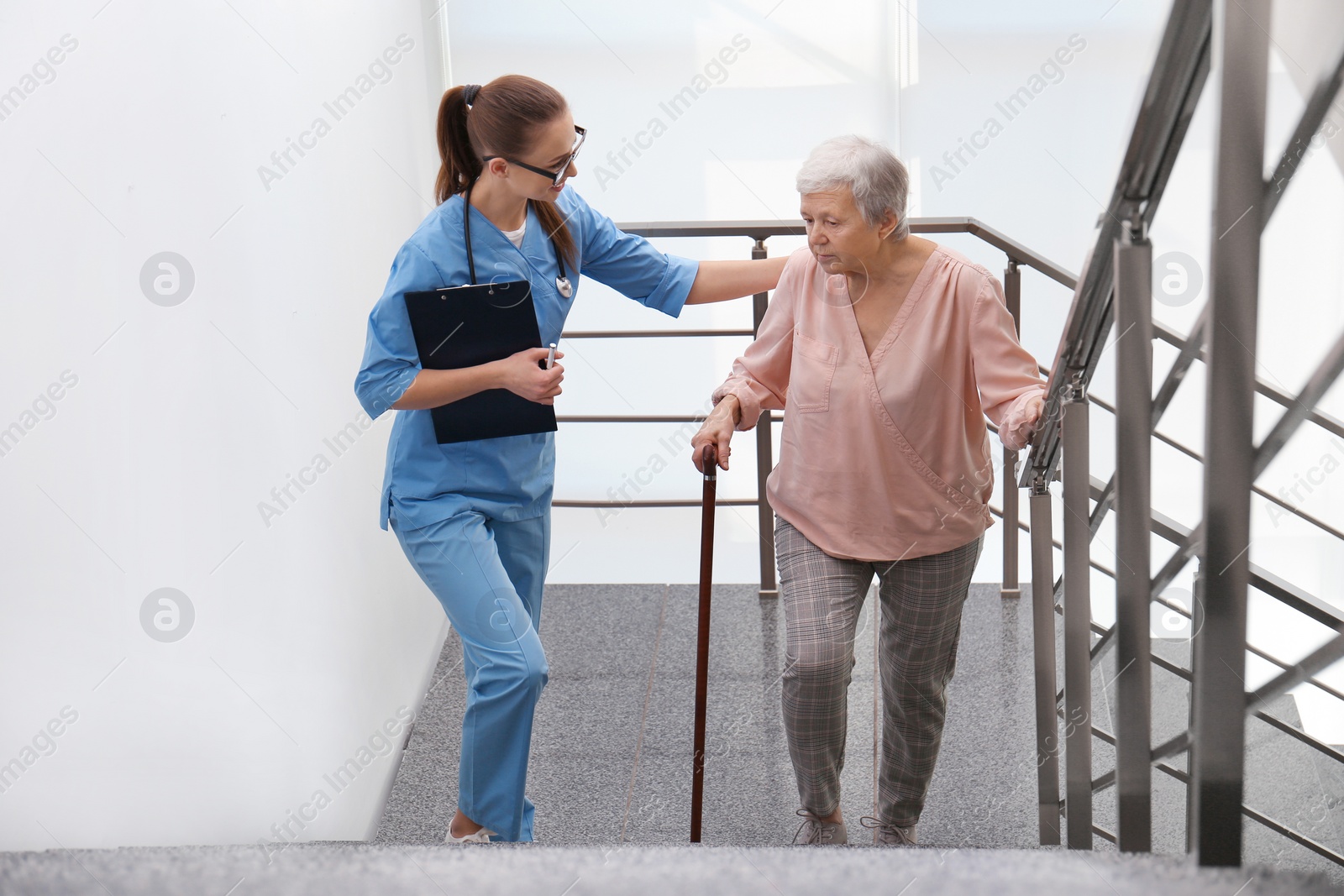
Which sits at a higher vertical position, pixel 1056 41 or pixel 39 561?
pixel 1056 41

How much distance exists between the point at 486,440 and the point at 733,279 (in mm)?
641

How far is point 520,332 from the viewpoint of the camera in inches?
77.9

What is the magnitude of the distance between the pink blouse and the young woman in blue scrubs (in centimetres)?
44

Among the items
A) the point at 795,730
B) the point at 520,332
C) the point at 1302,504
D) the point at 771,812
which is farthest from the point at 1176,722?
the point at 1302,504

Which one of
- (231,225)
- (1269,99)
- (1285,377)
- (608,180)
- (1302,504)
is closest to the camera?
(1269,99)

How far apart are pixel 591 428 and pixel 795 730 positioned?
2858mm

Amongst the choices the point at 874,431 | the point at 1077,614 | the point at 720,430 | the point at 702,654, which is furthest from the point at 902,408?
the point at 702,654

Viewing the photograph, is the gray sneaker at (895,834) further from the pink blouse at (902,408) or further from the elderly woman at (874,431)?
the pink blouse at (902,408)

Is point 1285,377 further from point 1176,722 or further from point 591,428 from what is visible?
point 591,428

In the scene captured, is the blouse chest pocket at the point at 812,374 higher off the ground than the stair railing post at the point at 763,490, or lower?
higher

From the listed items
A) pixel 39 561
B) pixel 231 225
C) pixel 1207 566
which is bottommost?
pixel 39 561

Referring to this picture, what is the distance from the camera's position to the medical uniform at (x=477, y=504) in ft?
6.39

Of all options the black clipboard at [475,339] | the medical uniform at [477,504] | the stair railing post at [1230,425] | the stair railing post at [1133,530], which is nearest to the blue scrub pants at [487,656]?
the medical uniform at [477,504]

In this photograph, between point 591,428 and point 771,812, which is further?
point 591,428
